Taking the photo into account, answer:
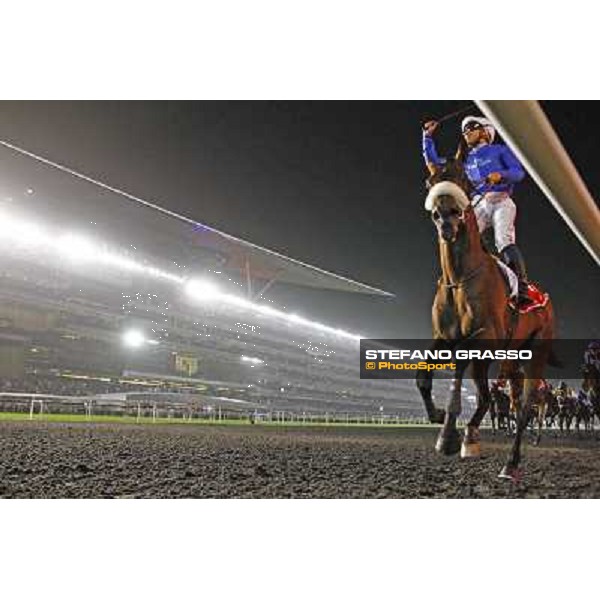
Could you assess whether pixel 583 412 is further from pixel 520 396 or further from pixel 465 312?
pixel 465 312

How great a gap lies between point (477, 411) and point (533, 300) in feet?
2.84

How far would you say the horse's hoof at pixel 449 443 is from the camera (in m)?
4.73

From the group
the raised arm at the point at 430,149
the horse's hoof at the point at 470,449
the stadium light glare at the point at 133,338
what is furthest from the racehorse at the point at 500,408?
the stadium light glare at the point at 133,338

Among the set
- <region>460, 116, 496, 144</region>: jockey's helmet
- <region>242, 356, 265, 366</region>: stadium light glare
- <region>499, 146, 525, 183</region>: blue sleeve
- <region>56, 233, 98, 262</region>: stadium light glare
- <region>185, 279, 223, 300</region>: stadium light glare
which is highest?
<region>460, 116, 496, 144</region>: jockey's helmet

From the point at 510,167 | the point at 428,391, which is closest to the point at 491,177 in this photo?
the point at 510,167

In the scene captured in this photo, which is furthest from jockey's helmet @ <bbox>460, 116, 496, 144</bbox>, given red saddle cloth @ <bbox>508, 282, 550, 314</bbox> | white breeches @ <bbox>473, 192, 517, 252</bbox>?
red saddle cloth @ <bbox>508, 282, 550, 314</bbox>

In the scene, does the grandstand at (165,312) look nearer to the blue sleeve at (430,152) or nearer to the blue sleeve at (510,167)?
the blue sleeve at (430,152)

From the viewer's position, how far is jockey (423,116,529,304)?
183 inches

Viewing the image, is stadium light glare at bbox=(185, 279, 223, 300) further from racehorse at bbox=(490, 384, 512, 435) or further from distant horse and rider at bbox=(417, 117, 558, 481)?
racehorse at bbox=(490, 384, 512, 435)

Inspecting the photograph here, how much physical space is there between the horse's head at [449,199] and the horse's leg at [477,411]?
88 centimetres

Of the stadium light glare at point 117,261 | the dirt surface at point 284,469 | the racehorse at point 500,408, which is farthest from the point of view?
the stadium light glare at point 117,261

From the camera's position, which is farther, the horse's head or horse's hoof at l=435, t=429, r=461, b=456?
horse's hoof at l=435, t=429, r=461, b=456

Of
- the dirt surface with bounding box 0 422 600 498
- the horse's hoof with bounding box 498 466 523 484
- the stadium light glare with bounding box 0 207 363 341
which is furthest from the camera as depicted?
the stadium light glare with bounding box 0 207 363 341
